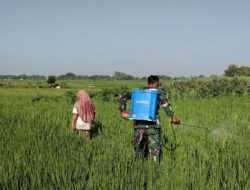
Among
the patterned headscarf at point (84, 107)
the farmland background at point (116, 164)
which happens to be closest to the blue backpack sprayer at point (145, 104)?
the farmland background at point (116, 164)

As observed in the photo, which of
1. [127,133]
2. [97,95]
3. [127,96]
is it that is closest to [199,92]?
[97,95]

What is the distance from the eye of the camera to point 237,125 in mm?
6883

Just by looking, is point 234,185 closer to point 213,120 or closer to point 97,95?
point 213,120

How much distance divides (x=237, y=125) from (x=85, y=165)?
18.1 feet

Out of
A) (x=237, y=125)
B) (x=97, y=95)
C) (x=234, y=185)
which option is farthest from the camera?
(x=97, y=95)

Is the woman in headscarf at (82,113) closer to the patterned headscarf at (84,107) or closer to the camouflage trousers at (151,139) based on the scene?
the patterned headscarf at (84,107)

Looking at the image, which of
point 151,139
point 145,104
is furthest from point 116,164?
point 145,104

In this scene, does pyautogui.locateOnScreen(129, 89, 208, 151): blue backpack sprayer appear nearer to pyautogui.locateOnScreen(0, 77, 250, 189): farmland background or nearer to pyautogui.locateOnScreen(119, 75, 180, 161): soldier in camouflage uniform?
pyautogui.locateOnScreen(119, 75, 180, 161): soldier in camouflage uniform

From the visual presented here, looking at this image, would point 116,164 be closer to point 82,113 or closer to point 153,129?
point 153,129

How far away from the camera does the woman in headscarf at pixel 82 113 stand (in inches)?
193

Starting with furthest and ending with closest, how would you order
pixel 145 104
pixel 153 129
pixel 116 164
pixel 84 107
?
pixel 84 107
pixel 153 129
pixel 145 104
pixel 116 164

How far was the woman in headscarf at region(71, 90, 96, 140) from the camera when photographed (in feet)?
16.1

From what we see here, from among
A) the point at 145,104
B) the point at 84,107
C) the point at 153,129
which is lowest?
the point at 153,129

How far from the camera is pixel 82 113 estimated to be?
491 centimetres
